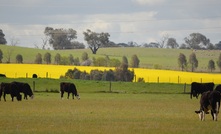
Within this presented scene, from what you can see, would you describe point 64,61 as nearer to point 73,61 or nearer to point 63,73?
point 73,61

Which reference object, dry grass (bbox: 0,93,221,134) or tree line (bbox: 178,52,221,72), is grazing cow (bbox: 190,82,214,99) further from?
tree line (bbox: 178,52,221,72)

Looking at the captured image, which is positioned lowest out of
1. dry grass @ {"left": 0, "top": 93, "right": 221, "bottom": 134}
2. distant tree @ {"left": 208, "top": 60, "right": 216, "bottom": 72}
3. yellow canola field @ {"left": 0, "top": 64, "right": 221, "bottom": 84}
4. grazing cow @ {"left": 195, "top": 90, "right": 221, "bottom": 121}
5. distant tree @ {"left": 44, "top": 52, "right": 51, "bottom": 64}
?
dry grass @ {"left": 0, "top": 93, "right": 221, "bottom": 134}

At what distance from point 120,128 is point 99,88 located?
49996mm

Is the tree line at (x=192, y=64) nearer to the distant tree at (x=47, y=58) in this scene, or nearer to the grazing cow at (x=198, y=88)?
the distant tree at (x=47, y=58)

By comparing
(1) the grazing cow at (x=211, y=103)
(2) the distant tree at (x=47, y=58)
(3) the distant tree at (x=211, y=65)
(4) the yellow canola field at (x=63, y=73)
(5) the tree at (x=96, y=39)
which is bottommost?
(1) the grazing cow at (x=211, y=103)

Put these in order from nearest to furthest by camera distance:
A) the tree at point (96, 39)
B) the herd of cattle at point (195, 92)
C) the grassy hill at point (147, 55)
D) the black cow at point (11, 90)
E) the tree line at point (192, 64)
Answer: the herd of cattle at point (195, 92), the black cow at point (11, 90), the tree line at point (192, 64), the grassy hill at point (147, 55), the tree at point (96, 39)

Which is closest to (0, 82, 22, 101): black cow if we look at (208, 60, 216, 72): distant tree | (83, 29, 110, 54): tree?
(208, 60, 216, 72): distant tree

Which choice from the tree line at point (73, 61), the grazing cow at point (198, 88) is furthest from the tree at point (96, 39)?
the grazing cow at point (198, 88)

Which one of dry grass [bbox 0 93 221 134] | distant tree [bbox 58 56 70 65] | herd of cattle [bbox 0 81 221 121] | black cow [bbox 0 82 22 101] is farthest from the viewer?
distant tree [bbox 58 56 70 65]

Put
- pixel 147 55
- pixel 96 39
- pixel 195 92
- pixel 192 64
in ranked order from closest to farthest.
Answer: pixel 195 92 → pixel 192 64 → pixel 147 55 → pixel 96 39

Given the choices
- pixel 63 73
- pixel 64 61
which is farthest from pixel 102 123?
pixel 64 61

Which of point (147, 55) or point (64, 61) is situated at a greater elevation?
point (147, 55)

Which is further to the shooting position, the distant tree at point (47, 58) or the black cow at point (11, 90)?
the distant tree at point (47, 58)

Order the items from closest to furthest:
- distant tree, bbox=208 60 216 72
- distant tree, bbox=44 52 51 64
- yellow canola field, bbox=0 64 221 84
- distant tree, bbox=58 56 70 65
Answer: yellow canola field, bbox=0 64 221 84
distant tree, bbox=44 52 51 64
distant tree, bbox=58 56 70 65
distant tree, bbox=208 60 216 72
